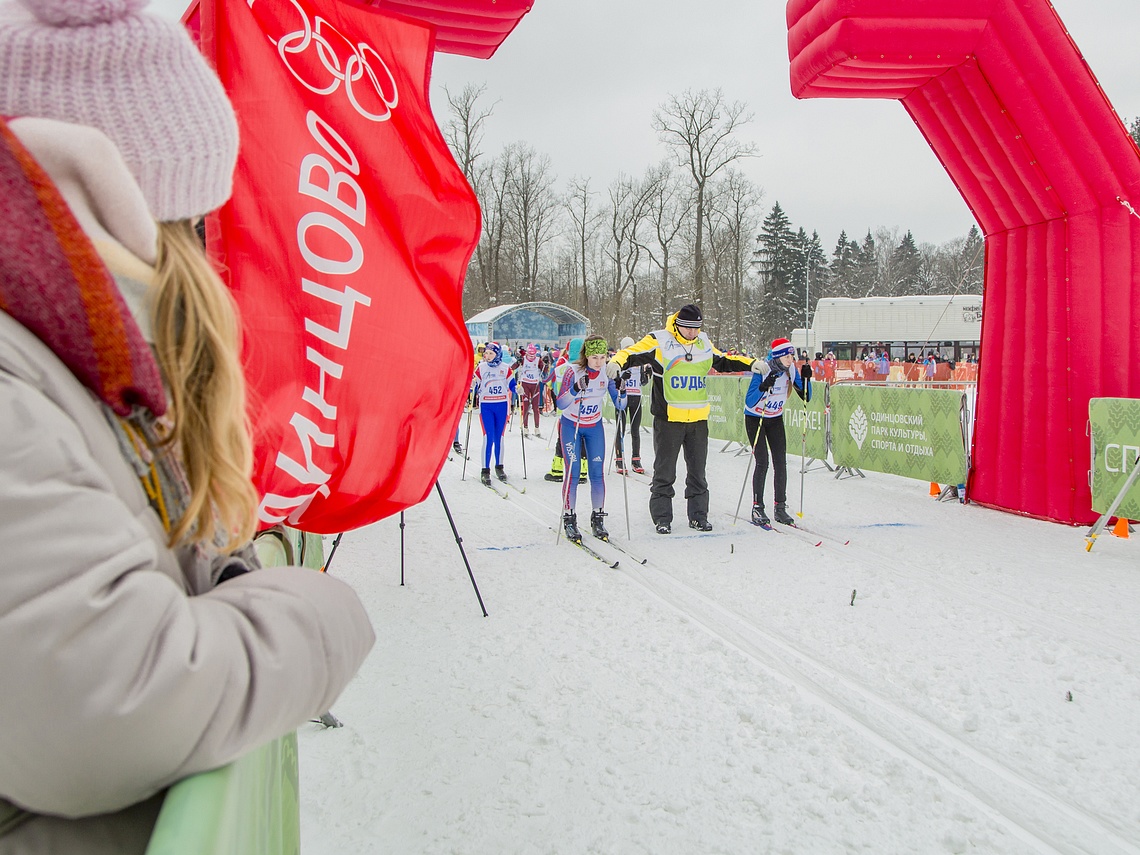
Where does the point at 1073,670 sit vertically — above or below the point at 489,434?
below

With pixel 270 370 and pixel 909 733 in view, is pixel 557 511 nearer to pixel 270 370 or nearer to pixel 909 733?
pixel 909 733

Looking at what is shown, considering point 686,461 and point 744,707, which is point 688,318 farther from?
point 744,707

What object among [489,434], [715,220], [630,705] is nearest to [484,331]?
[715,220]

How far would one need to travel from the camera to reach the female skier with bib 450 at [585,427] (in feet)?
25.7

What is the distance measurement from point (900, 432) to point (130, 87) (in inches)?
424

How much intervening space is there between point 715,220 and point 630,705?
123 ft

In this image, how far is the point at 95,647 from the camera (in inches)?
26.6

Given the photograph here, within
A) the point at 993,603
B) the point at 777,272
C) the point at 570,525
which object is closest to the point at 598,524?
the point at 570,525

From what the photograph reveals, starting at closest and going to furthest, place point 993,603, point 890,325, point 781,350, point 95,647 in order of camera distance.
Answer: point 95,647
point 993,603
point 781,350
point 890,325

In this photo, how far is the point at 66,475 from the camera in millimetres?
687

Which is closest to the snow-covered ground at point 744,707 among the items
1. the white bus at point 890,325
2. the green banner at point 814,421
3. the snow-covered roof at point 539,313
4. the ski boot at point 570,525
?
the ski boot at point 570,525

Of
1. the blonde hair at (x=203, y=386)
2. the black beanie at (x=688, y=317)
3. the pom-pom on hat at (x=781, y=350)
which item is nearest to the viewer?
the blonde hair at (x=203, y=386)

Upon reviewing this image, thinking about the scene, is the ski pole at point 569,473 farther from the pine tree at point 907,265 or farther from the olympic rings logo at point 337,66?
the pine tree at point 907,265

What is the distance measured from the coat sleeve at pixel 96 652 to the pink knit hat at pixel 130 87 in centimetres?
43
